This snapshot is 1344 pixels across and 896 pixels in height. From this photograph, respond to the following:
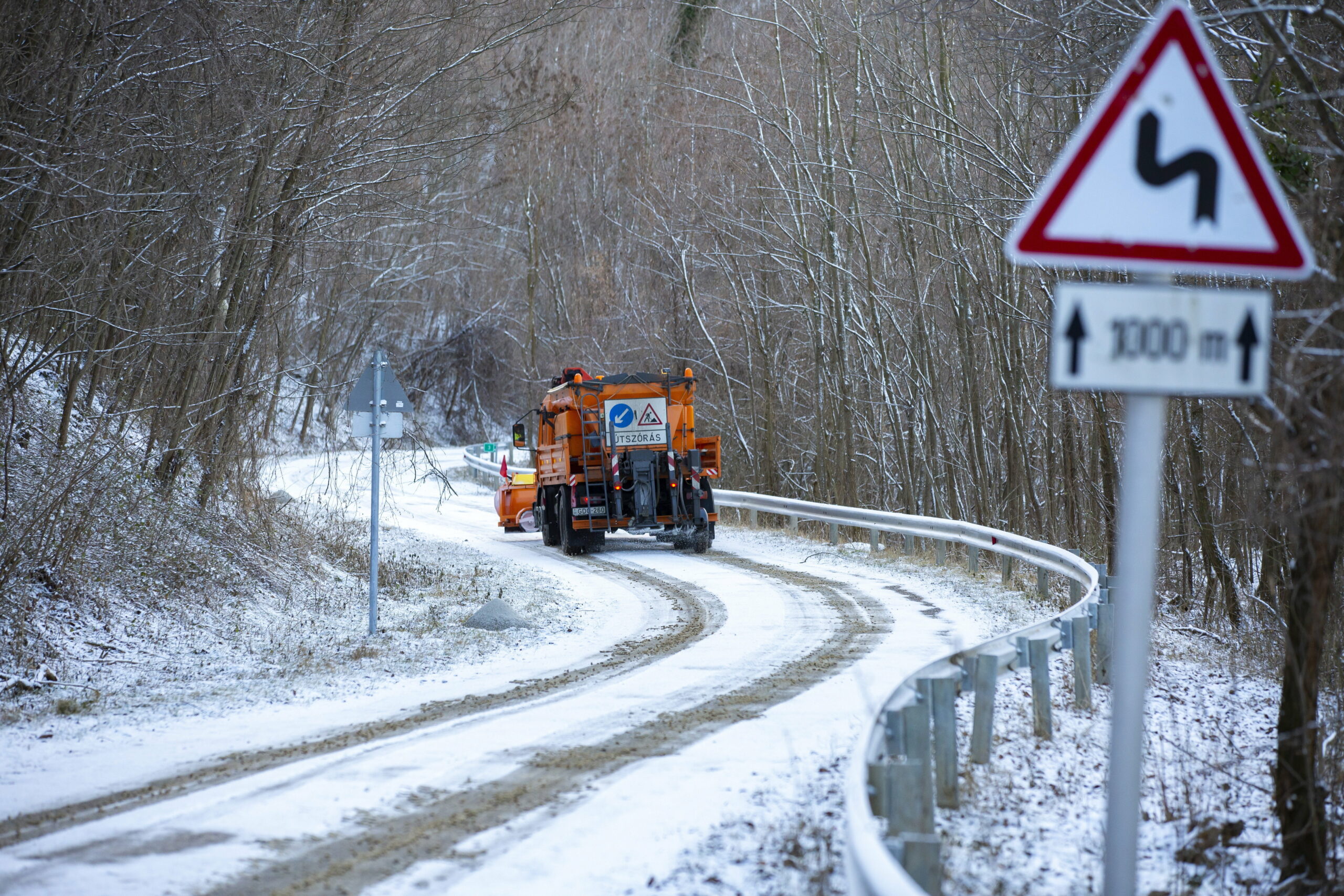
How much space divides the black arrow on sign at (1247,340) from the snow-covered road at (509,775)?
120 inches

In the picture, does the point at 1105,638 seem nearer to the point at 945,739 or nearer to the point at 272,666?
the point at 945,739

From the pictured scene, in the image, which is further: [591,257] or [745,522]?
[591,257]

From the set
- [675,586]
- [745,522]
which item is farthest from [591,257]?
[675,586]

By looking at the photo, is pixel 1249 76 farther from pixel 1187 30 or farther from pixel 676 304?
pixel 676 304

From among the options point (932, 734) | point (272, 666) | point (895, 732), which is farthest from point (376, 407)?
point (895, 732)

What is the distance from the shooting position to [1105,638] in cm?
912

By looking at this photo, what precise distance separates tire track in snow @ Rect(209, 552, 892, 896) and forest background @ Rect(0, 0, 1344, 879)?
3.45 meters

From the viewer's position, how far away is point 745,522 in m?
27.5

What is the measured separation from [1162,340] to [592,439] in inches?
686

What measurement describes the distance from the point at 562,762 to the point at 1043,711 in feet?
9.57

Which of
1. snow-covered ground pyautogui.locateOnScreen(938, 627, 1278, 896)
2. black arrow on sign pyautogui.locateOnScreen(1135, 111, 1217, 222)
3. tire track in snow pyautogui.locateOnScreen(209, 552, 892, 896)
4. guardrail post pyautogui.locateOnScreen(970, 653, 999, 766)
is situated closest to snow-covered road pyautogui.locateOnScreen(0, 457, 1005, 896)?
tire track in snow pyautogui.locateOnScreen(209, 552, 892, 896)

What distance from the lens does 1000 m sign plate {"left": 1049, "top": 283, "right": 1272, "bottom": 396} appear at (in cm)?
346

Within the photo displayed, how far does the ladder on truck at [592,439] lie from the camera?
2053 cm

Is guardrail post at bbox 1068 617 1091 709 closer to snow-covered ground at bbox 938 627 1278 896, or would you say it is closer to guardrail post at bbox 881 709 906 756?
snow-covered ground at bbox 938 627 1278 896
